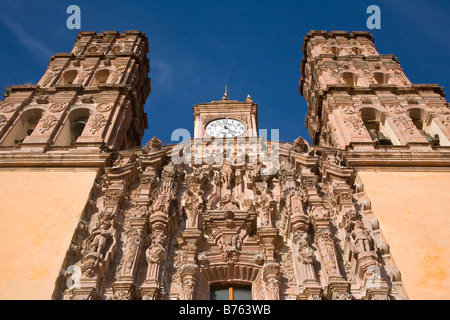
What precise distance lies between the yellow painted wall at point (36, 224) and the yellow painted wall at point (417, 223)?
830 centimetres

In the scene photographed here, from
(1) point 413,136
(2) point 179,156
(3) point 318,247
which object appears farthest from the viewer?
(1) point 413,136

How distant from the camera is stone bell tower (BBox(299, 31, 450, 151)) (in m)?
19.8

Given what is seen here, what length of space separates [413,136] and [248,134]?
617 cm

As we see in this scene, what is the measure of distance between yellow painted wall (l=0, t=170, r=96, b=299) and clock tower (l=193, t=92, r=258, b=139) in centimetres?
620

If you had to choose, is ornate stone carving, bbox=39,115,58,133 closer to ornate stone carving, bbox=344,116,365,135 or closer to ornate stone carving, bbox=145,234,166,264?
ornate stone carving, bbox=145,234,166,264

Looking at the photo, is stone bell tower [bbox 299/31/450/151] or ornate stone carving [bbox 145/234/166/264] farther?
stone bell tower [bbox 299/31/450/151]

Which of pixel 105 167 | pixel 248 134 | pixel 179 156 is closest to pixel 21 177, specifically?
pixel 105 167

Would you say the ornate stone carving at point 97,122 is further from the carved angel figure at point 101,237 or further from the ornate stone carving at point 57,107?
the carved angel figure at point 101,237

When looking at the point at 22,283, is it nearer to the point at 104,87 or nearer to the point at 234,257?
the point at 234,257

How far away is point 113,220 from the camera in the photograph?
14148 millimetres

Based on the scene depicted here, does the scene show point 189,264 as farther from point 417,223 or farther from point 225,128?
point 225,128

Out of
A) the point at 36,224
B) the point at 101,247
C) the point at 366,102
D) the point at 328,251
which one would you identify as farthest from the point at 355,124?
the point at 36,224

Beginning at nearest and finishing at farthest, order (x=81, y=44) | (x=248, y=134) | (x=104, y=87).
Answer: (x=248, y=134), (x=104, y=87), (x=81, y=44)

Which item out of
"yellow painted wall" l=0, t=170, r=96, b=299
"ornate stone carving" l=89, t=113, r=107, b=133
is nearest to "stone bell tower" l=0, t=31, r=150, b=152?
"ornate stone carving" l=89, t=113, r=107, b=133
